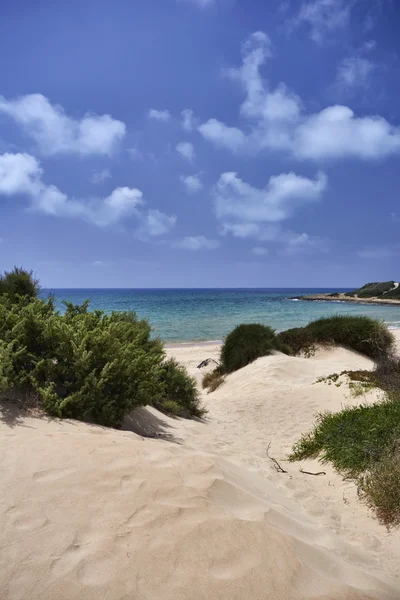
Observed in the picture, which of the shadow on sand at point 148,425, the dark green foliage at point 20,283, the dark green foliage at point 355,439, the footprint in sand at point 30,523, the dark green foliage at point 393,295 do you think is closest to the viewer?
the footprint in sand at point 30,523

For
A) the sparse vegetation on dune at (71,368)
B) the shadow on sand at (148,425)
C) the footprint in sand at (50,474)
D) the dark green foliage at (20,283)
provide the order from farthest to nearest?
1. the dark green foliage at (20,283)
2. the shadow on sand at (148,425)
3. the sparse vegetation on dune at (71,368)
4. the footprint in sand at (50,474)

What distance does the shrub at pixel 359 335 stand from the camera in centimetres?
1805

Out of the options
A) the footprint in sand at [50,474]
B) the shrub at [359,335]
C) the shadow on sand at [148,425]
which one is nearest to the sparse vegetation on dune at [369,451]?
the shadow on sand at [148,425]

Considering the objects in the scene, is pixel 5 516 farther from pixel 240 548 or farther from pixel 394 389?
pixel 394 389

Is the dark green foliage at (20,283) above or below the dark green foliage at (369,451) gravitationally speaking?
above

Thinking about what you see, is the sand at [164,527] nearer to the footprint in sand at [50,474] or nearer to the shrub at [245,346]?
the footprint in sand at [50,474]

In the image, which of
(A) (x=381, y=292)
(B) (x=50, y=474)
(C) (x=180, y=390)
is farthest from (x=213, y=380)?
(A) (x=381, y=292)

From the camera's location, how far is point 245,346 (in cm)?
1678

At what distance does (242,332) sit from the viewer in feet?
57.6

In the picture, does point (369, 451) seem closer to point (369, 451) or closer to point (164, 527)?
point (369, 451)

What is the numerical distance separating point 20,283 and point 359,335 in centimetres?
1498

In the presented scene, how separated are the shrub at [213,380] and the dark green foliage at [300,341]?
141 inches

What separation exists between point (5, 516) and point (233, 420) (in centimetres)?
802

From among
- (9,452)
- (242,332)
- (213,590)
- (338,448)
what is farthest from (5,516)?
(242,332)
